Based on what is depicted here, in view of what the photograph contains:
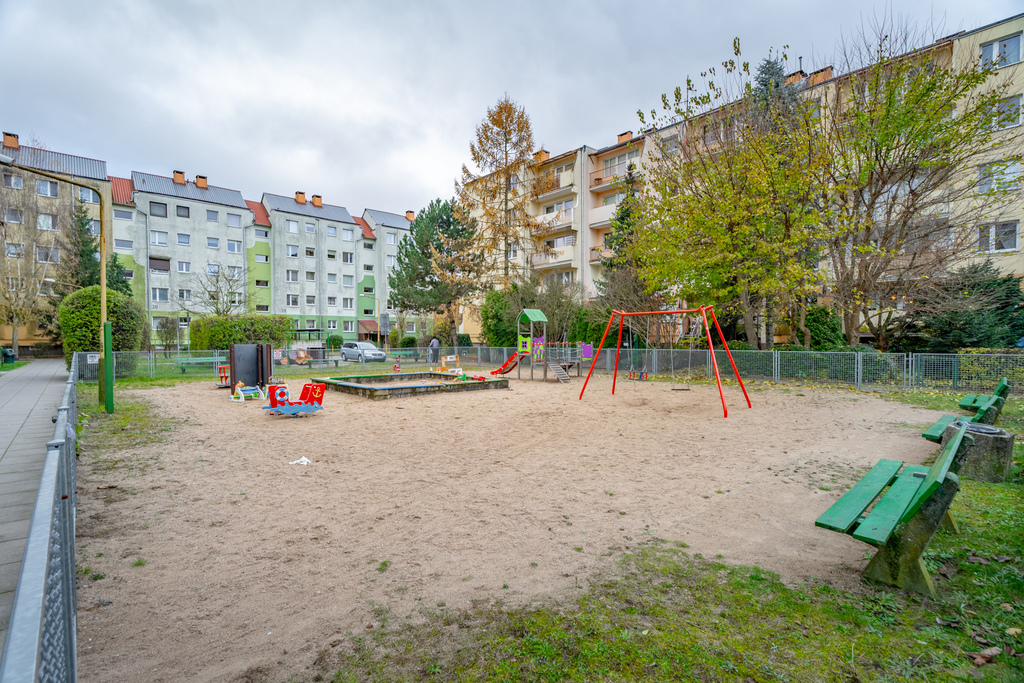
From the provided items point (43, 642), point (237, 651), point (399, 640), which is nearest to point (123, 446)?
point (237, 651)

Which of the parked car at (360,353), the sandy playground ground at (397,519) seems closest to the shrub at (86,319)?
the parked car at (360,353)

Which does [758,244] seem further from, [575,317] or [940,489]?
→ [940,489]

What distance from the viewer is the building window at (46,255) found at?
35.2 meters

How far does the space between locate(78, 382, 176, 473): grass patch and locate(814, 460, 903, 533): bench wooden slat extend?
8.08 m

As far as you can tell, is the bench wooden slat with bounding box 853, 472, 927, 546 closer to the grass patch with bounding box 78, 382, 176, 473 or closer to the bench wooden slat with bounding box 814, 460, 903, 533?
the bench wooden slat with bounding box 814, 460, 903, 533

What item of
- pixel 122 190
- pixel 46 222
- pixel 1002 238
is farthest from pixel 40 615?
pixel 122 190

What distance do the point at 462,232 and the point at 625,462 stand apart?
33.8 m

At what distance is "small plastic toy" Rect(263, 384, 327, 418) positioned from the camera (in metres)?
11.7

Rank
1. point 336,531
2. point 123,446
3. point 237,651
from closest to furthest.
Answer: point 237,651, point 336,531, point 123,446

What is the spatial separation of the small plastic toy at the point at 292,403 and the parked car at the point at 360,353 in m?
19.3

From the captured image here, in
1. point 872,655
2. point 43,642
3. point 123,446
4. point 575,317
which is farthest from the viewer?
point 575,317

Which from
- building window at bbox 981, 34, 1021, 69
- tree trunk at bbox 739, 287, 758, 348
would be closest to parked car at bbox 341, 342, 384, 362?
tree trunk at bbox 739, 287, 758, 348

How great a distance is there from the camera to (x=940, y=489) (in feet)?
10.8

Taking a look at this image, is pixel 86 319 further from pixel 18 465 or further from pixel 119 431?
pixel 18 465
